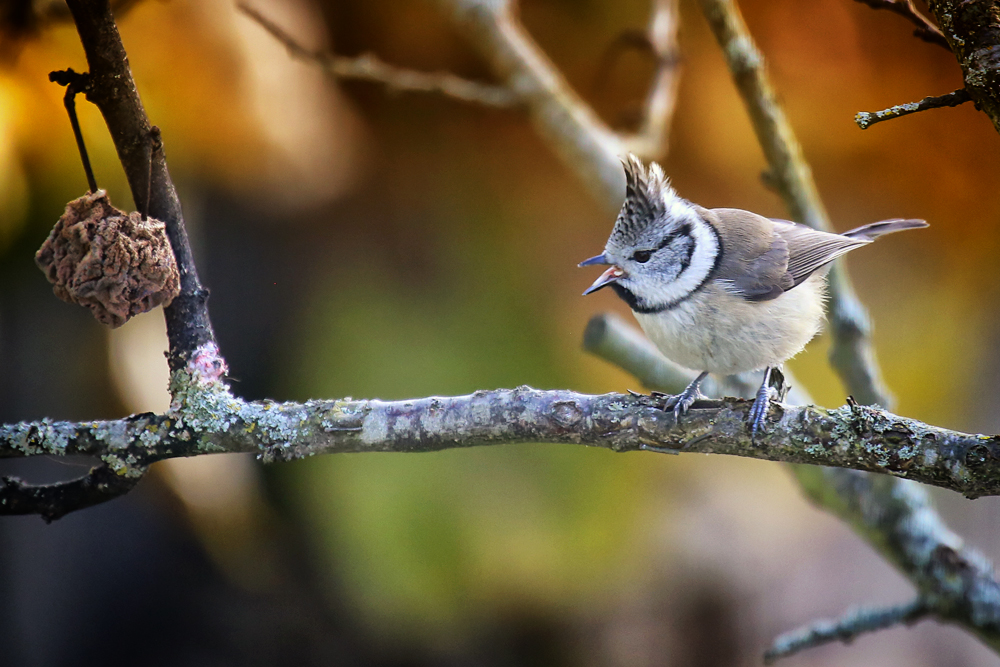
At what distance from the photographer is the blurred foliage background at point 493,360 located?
1.38 m

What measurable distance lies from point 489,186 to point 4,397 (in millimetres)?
1201

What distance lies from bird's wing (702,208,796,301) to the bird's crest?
0.52 ft

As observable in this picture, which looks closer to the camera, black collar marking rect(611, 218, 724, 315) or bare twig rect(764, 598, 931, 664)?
black collar marking rect(611, 218, 724, 315)

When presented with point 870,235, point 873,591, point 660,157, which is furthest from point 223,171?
point 873,591

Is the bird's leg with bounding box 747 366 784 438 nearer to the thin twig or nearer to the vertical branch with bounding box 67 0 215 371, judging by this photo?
the vertical branch with bounding box 67 0 215 371

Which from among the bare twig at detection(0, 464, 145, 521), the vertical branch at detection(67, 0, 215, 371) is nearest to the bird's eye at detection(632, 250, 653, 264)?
the vertical branch at detection(67, 0, 215, 371)

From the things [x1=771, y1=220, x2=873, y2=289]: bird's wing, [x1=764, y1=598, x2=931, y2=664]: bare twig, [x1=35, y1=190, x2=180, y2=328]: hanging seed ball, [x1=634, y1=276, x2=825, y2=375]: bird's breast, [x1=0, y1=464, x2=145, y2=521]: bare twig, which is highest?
[x1=771, y1=220, x2=873, y2=289]: bird's wing

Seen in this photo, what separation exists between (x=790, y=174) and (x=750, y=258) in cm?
23

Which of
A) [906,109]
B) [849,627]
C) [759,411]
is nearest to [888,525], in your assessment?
[849,627]

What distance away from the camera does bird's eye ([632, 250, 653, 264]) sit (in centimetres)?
85

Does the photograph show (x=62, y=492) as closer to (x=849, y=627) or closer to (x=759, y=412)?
(x=759, y=412)

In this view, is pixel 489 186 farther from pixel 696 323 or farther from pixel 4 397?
pixel 4 397

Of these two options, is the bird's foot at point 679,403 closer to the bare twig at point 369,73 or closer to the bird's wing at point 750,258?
the bird's wing at point 750,258

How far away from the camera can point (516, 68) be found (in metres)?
1.43
